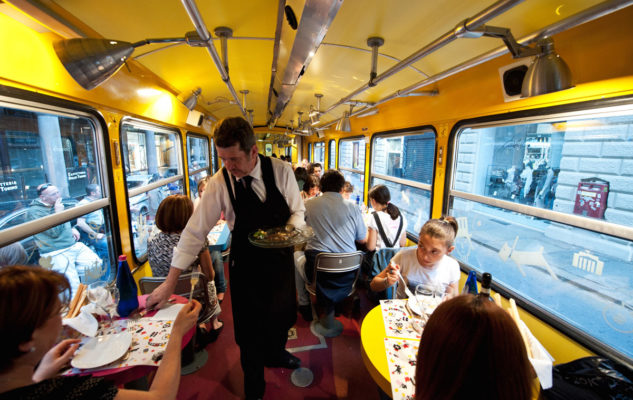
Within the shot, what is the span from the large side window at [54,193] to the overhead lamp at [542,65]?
2.92 meters

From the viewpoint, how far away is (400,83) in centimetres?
363

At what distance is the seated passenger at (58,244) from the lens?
1896mm

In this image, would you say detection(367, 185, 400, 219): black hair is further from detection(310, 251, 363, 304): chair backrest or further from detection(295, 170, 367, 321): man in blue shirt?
detection(310, 251, 363, 304): chair backrest

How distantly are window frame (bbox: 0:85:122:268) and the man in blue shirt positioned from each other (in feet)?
6.53

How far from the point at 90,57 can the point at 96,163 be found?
1.38 m

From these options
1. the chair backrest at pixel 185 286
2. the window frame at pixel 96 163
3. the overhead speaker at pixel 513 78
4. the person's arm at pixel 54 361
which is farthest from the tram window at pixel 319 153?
the person's arm at pixel 54 361

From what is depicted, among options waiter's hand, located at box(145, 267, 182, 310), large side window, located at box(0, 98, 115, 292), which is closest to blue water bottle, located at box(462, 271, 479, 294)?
waiter's hand, located at box(145, 267, 182, 310)

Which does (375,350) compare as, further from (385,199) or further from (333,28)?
(333,28)

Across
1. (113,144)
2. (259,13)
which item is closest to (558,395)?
(259,13)

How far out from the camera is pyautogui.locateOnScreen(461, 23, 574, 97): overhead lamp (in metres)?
1.49

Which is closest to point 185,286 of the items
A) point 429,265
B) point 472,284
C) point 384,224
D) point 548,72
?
point 429,265

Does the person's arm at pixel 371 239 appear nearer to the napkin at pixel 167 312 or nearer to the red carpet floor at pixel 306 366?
the red carpet floor at pixel 306 366

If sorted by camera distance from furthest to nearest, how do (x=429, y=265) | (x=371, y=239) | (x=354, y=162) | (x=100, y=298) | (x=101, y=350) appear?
(x=354, y=162), (x=371, y=239), (x=429, y=265), (x=100, y=298), (x=101, y=350)

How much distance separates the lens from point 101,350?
1.28 metres
